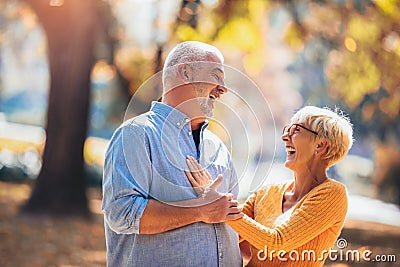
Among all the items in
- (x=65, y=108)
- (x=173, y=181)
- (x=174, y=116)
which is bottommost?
(x=65, y=108)

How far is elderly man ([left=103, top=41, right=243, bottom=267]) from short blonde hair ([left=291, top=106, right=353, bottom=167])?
0.91 feet

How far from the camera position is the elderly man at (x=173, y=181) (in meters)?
1.87

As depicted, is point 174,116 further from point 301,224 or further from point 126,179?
point 301,224

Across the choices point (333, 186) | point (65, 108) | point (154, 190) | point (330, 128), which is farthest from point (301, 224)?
point (65, 108)

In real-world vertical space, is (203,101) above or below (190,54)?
below

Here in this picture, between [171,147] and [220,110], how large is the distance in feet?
1.27

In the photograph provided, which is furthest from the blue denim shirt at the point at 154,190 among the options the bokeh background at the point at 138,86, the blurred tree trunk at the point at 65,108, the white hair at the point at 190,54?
the blurred tree trunk at the point at 65,108

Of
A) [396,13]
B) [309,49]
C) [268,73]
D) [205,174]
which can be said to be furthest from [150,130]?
[268,73]

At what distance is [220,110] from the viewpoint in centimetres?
232

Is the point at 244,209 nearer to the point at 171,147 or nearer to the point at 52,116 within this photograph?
the point at 171,147

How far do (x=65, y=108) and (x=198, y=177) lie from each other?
5.63 metres

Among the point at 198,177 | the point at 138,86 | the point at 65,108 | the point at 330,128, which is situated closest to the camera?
the point at 198,177

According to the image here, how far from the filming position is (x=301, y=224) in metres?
2.00

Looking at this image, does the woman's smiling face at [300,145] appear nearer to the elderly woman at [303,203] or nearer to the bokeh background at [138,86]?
the elderly woman at [303,203]
